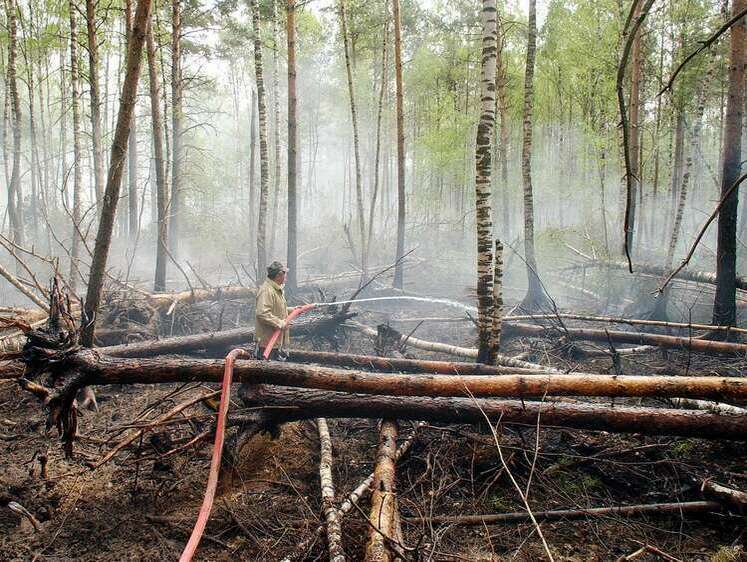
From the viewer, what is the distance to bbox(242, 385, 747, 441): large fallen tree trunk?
4.13 meters

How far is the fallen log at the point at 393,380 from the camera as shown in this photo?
13.6 ft

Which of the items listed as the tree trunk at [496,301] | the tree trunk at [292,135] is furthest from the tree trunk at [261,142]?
the tree trunk at [496,301]

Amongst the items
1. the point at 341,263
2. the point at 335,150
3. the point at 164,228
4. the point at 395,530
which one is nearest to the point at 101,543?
the point at 395,530

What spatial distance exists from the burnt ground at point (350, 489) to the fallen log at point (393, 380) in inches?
11.9

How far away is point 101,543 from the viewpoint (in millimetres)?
3549

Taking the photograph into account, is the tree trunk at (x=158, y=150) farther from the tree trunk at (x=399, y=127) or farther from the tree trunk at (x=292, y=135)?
the tree trunk at (x=399, y=127)

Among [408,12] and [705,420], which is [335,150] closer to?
[408,12]

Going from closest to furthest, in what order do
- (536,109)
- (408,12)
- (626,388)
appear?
(626,388)
(408,12)
(536,109)

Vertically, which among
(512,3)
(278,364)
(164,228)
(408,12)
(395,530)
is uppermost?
A: (512,3)

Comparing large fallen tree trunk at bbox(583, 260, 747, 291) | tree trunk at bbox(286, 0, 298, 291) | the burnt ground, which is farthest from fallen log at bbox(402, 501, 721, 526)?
tree trunk at bbox(286, 0, 298, 291)

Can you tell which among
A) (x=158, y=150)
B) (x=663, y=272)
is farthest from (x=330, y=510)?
(x=663, y=272)

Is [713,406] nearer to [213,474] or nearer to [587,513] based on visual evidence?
[587,513]

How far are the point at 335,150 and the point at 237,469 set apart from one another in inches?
1590

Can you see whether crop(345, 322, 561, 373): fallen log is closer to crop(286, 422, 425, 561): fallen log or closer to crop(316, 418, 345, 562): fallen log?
crop(286, 422, 425, 561): fallen log
